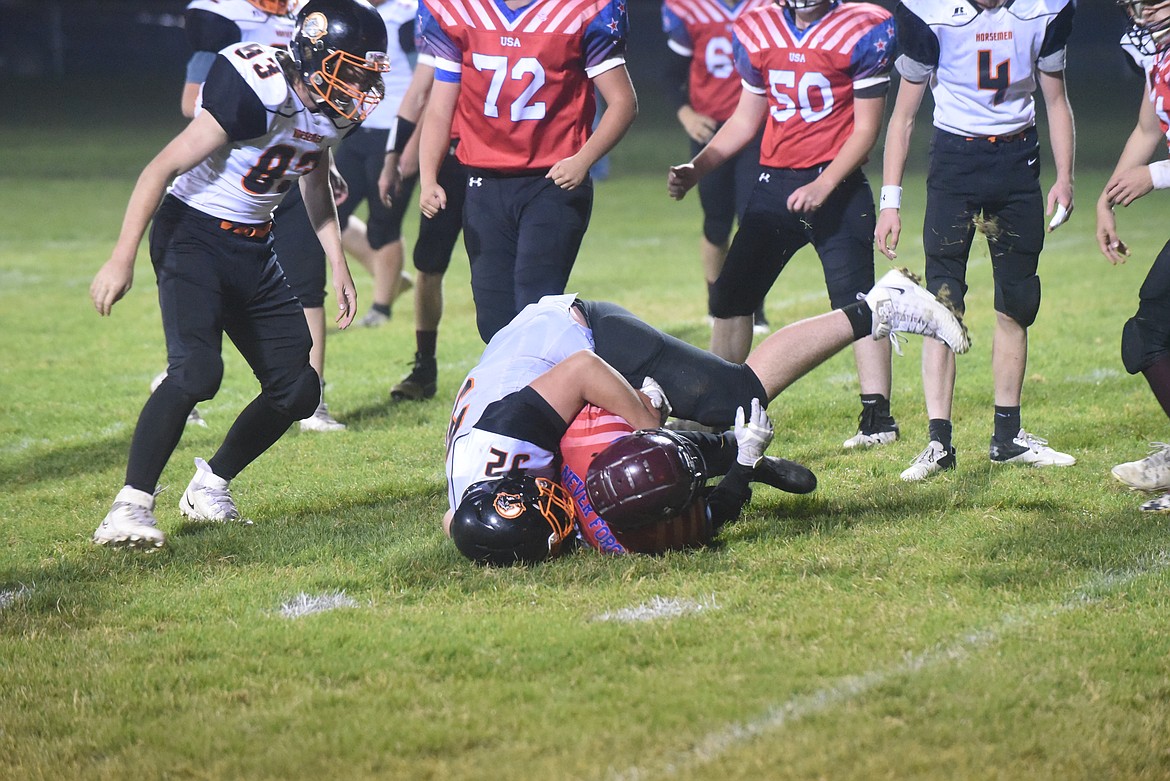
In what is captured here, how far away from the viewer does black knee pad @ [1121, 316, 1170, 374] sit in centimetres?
441

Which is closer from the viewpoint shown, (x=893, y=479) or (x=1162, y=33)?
(x=1162, y=33)

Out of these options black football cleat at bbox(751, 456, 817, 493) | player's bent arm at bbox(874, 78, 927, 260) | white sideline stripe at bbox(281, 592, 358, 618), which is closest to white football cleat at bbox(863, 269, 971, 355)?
player's bent arm at bbox(874, 78, 927, 260)

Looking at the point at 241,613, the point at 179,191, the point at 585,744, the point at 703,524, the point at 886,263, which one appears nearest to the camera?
the point at 585,744

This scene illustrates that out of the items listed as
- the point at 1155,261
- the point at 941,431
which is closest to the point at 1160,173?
the point at 1155,261

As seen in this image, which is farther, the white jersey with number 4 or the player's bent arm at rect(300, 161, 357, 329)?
the white jersey with number 4

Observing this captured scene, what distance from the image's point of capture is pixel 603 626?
3.50 m

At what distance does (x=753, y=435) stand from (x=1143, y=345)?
1.39 metres

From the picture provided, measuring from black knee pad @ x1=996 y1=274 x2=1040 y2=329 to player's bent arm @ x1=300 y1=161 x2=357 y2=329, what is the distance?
8.08 feet

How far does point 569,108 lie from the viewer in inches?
206

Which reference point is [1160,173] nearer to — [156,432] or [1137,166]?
[1137,166]

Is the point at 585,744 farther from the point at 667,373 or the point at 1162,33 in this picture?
the point at 1162,33

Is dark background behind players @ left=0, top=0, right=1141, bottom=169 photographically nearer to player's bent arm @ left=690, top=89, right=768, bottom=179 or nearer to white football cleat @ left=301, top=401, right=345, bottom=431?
white football cleat @ left=301, top=401, right=345, bottom=431

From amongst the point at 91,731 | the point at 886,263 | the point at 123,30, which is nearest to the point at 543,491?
the point at 91,731

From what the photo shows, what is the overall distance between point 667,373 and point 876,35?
1.81 meters
